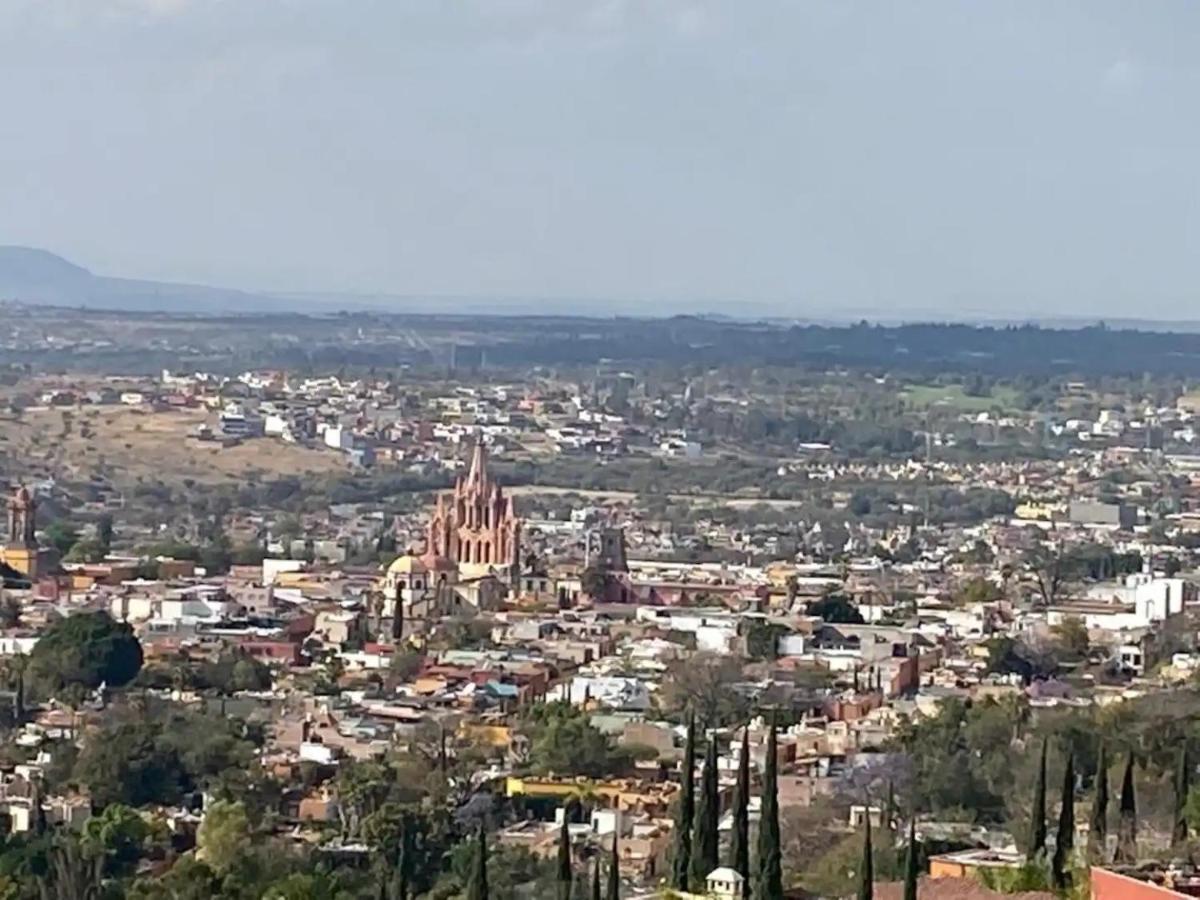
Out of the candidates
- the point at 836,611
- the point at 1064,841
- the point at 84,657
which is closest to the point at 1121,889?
the point at 1064,841

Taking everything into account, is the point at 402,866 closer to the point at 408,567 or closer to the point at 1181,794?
the point at 1181,794

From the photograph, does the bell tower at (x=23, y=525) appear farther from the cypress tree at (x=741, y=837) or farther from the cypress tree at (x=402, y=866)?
the cypress tree at (x=741, y=837)

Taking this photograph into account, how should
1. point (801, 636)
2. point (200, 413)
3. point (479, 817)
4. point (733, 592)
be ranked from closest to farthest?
point (479, 817) → point (801, 636) → point (733, 592) → point (200, 413)

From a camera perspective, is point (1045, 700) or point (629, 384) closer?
point (1045, 700)

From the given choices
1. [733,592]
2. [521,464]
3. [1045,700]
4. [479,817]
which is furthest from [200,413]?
[479,817]

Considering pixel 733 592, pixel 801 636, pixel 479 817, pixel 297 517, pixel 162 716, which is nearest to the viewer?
pixel 479 817

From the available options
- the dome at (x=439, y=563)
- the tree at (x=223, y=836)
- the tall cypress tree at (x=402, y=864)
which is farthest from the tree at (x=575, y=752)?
the dome at (x=439, y=563)

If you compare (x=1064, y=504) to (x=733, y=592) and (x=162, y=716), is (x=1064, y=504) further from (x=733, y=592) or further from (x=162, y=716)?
(x=162, y=716)
